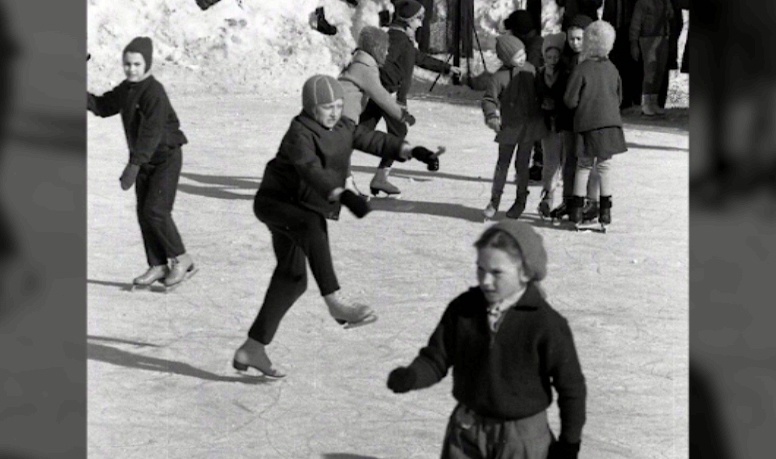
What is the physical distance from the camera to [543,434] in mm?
4742

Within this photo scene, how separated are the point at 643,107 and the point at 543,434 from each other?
9.36m

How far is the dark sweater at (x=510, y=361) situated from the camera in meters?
4.65

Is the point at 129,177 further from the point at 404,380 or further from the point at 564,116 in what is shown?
the point at 564,116

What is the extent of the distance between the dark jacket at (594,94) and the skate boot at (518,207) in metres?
0.67

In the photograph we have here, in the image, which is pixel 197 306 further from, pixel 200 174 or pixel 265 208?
pixel 200 174

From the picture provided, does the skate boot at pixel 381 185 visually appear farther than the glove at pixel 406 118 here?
Yes

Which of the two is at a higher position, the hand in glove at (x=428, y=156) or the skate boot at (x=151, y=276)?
the hand in glove at (x=428, y=156)

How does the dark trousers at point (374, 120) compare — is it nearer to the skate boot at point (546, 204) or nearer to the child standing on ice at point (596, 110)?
the skate boot at point (546, 204)

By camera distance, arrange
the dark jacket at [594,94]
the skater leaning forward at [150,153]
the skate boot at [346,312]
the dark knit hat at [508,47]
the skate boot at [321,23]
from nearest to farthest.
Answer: the skate boot at [346,312]
the skater leaning forward at [150,153]
the dark jacket at [594,94]
the dark knit hat at [508,47]
the skate boot at [321,23]

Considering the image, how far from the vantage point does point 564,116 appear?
30.6ft

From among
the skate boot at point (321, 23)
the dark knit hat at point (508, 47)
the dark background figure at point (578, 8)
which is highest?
the dark background figure at point (578, 8)

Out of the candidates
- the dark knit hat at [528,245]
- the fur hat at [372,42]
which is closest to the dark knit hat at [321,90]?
the dark knit hat at [528,245]

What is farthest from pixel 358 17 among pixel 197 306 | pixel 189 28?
pixel 197 306

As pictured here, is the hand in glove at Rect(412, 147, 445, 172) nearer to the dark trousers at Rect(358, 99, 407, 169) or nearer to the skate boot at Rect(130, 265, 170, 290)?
the skate boot at Rect(130, 265, 170, 290)
